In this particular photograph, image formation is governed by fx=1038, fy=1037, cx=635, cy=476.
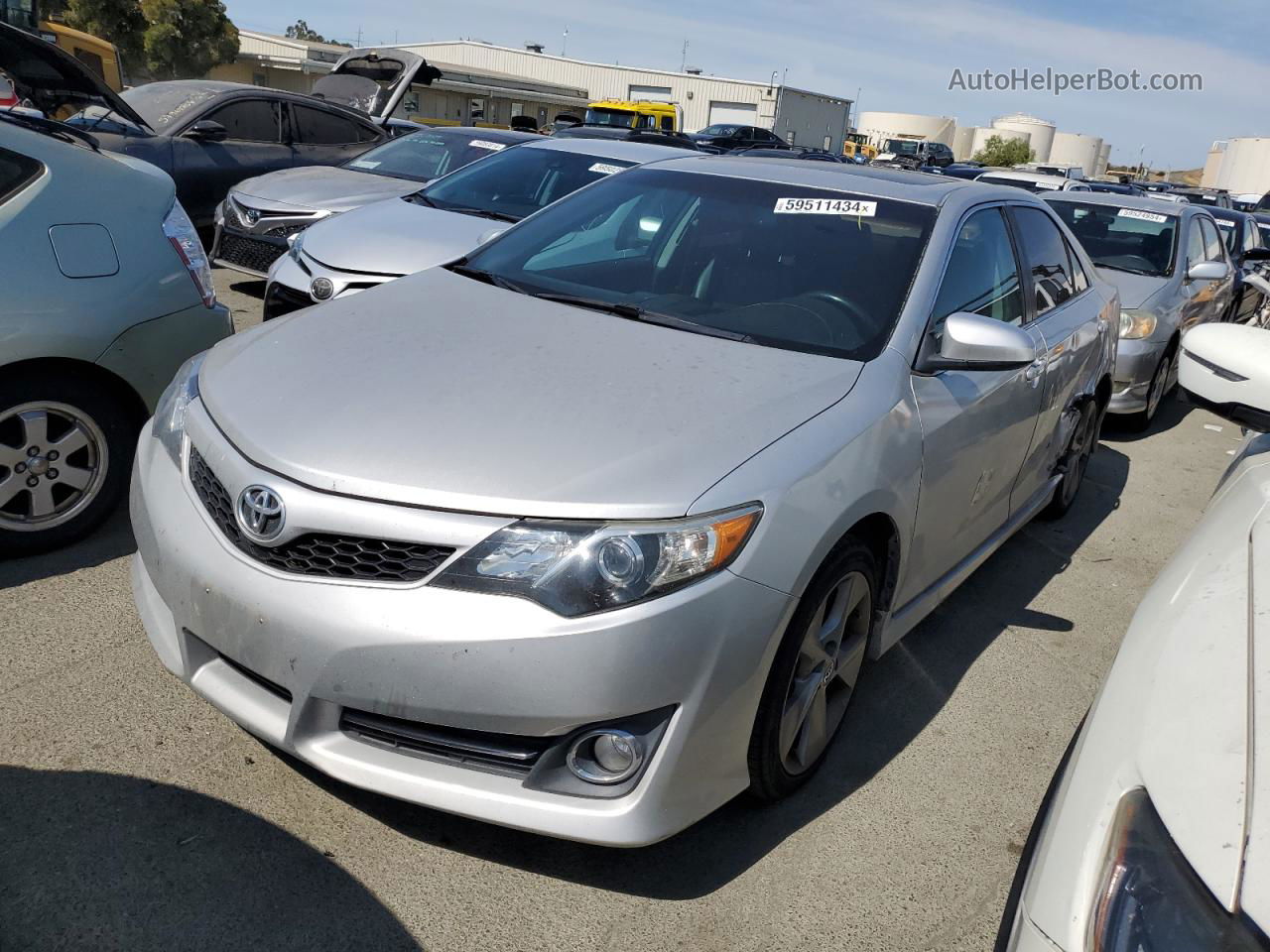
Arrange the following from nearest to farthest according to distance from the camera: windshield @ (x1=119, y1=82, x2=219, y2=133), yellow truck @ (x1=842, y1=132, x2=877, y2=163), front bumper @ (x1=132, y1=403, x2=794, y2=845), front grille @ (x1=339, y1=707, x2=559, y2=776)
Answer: front bumper @ (x1=132, y1=403, x2=794, y2=845) → front grille @ (x1=339, y1=707, x2=559, y2=776) → windshield @ (x1=119, y1=82, x2=219, y2=133) → yellow truck @ (x1=842, y1=132, x2=877, y2=163)

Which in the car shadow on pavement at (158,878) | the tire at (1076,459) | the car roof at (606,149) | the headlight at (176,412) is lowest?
the car shadow on pavement at (158,878)

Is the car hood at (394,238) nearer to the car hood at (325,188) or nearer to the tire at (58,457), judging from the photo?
the car hood at (325,188)

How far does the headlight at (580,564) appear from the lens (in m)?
2.08

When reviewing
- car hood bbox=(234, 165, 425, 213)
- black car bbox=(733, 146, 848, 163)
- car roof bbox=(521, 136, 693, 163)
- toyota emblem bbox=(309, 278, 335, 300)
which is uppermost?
black car bbox=(733, 146, 848, 163)

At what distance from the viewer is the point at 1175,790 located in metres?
1.43

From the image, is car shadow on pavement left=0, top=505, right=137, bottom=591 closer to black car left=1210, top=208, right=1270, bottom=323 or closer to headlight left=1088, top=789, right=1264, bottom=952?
headlight left=1088, top=789, right=1264, bottom=952

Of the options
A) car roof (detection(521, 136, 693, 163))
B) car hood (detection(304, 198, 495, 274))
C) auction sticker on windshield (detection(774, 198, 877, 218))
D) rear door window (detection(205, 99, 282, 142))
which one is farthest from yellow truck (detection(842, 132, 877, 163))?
auction sticker on windshield (detection(774, 198, 877, 218))

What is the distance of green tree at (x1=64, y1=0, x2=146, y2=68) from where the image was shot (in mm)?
36188

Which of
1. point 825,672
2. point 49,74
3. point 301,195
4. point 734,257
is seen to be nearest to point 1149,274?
point 734,257

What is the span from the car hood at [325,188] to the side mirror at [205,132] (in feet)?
2.92

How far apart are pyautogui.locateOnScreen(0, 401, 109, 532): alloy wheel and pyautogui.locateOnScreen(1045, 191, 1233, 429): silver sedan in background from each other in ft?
19.2

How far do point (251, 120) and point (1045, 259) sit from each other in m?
7.72

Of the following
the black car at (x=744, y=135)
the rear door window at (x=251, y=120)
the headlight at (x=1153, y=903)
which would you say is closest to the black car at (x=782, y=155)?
the headlight at (x=1153, y=903)

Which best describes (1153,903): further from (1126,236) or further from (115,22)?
(115,22)
